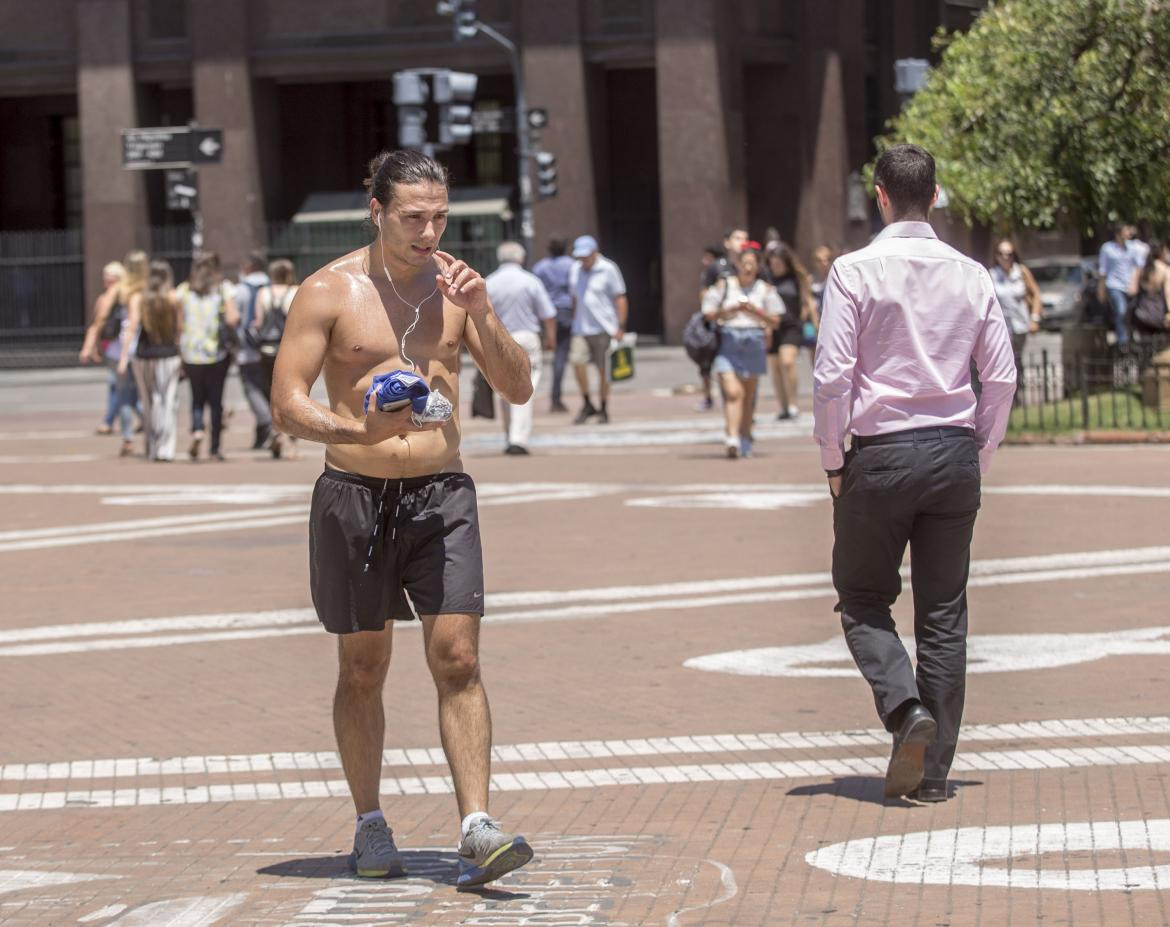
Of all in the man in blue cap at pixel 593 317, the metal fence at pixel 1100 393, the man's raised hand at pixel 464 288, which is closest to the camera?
the man's raised hand at pixel 464 288

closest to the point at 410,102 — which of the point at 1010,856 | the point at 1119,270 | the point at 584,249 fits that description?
the point at 584,249

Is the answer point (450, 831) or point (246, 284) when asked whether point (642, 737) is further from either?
point (246, 284)

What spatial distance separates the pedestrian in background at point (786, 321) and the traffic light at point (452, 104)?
4967 millimetres

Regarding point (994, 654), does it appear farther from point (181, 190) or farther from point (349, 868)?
point (181, 190)

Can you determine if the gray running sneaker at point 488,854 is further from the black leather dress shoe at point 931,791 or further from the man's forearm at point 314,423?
the black leather dress shoe at point 931,791

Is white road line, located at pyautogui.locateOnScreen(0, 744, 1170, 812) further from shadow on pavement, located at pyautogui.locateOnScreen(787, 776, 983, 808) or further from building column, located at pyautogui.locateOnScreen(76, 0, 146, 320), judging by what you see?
building column, located at pyautogui.locateOnScreen(76, 0, 146, 320)

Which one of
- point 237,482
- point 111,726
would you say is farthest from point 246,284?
point 111,726

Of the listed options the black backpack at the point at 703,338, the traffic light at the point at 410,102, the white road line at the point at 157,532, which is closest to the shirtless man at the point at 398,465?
the white road line at the point at 157,532

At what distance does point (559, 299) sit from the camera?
24719 millimetres

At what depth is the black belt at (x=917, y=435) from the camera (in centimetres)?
659

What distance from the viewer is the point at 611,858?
19.3 feet

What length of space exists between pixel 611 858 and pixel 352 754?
2.39 ft

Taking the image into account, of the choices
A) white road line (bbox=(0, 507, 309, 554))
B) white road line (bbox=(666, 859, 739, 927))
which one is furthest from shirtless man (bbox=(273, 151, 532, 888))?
white road line (bbox=(0, 507, 309, 554))

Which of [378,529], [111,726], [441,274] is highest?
[441,274]
